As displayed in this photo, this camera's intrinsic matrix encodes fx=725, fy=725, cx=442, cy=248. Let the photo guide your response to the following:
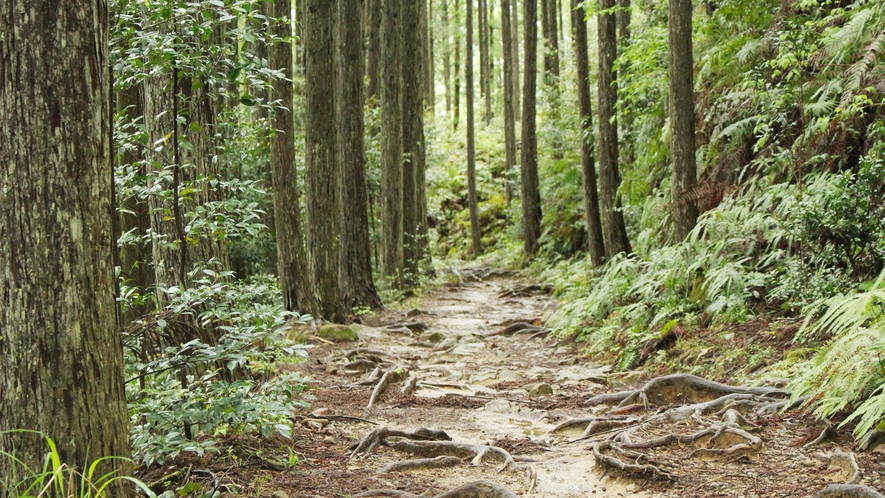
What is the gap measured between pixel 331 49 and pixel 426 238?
9188 millimetres

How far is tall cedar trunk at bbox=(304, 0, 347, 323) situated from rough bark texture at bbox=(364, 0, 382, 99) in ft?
20.2

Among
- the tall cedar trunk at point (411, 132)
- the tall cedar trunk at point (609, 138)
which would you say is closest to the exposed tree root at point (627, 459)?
the tall cedar trunk at point (609, 138)

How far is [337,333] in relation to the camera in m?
10.8

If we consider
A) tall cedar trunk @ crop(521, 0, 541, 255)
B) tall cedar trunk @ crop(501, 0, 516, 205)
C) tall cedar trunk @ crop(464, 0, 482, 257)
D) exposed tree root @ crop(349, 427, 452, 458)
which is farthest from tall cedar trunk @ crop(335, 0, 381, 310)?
tall cedar trunk @ crop(464, 0, 482, 257)

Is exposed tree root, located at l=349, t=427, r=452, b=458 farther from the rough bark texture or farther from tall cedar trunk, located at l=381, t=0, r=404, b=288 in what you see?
the rough bark texture

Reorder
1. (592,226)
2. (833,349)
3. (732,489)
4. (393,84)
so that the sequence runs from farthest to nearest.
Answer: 1. (393,84)
2. (592,226)
3. (833,349)
4. (732,489)

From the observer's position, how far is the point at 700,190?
9.84 m

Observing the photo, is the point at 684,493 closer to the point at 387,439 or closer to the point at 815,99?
the point at 387,439

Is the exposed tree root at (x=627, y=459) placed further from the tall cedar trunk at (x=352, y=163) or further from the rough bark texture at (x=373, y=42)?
the rough bark texture at (x=373, y=42)

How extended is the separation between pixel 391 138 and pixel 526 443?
1085cm

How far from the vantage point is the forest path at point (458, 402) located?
4.77 meters

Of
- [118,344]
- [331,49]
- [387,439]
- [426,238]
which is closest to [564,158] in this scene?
[426,238]

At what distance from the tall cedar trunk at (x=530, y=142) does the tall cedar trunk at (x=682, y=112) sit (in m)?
10.9

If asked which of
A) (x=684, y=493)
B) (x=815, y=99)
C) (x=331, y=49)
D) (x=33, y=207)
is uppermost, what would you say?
(x=331, y=49)
